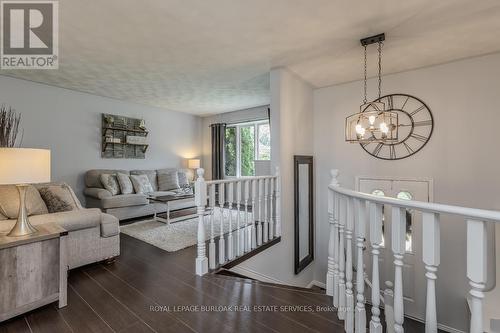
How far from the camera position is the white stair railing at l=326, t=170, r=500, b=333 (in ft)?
2.78

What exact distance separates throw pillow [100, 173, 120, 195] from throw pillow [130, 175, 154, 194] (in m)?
0.36

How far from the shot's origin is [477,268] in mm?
842

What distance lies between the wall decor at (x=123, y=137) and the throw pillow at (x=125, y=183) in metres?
0.66

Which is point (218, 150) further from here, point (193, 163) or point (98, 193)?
point (98, 193)

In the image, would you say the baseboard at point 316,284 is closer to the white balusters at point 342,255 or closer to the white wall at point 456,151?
the white wall at point 456,151

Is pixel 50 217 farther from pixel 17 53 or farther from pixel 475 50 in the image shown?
pixel 475 50

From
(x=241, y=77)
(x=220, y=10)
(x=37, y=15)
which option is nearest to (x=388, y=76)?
(x=241, y=77)

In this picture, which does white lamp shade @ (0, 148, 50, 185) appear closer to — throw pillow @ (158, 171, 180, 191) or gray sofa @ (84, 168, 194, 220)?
gray sofa @ (84, 168, 194, 220)

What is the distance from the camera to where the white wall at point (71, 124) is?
4.11 m

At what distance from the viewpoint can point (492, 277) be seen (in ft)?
9.37

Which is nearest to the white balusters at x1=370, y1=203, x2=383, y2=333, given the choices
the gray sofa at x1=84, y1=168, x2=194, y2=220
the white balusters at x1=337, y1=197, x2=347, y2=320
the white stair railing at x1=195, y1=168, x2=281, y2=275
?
the white balusters at x1=337, y1=197, x2=347, y2=320

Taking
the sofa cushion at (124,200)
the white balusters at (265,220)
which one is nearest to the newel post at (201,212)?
the white balusters at (265,220)

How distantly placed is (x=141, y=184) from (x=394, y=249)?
5.02m

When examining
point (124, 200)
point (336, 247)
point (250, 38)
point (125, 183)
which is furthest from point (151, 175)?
point (336, 247)
